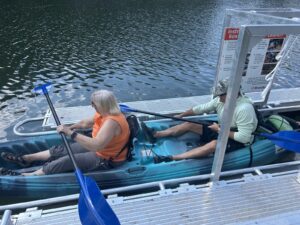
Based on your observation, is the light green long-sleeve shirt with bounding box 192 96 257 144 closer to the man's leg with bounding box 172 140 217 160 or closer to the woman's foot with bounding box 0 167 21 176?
the man's leg with bounding box 172 140 217 160

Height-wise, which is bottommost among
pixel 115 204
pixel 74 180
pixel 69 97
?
pixel 69 97

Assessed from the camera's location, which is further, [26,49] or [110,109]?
[26,49]

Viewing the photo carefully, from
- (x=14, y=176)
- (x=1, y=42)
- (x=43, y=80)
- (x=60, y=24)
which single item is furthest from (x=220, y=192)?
(x=60, y=24)

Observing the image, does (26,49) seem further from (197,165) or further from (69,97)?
(197,165)

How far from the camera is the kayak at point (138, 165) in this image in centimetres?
375

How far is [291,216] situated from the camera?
2.72 meters

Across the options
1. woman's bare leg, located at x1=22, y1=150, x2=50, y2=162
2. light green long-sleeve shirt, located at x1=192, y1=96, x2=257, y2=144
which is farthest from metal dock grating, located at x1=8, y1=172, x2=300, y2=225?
woman's bare leg, located at x1=22, y1=150, x2=50, y2=162

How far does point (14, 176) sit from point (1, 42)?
30.7 feet

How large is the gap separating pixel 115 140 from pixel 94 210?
142 centimetres

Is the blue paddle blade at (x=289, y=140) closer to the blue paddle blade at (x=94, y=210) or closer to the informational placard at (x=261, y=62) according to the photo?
the informational placard at (x=261, y=62)

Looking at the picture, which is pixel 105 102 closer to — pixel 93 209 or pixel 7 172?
pixel 93 209

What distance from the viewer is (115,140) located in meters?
3.73

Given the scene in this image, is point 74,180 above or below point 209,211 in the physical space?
below

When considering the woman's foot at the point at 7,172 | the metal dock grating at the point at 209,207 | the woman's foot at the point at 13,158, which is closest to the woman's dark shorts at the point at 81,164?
the woman's foot at the point at 7,172
